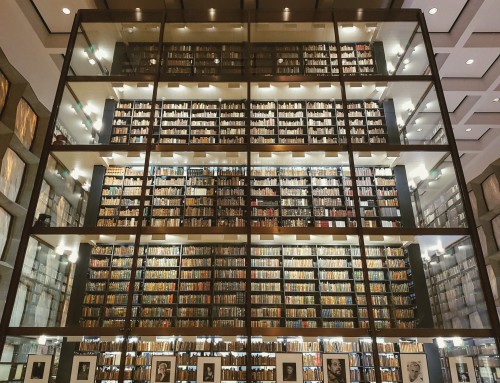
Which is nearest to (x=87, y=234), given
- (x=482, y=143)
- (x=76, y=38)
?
(x=76, y=38)

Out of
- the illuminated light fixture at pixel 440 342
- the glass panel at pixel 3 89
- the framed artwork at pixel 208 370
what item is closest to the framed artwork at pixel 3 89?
the glass panel at pixel 3 89

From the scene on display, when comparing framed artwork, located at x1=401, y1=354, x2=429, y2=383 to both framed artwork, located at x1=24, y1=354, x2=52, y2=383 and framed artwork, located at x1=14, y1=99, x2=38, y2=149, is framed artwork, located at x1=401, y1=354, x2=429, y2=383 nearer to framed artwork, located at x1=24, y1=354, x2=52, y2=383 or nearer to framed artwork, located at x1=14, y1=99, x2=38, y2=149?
framed artwork, located at x1=24, y1=354, x2=52, y2=383

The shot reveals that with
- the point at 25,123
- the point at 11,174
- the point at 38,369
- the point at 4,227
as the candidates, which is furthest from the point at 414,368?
the point at 25,123

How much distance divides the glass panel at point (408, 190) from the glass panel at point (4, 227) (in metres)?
5.99

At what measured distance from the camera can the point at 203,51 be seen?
6520mm

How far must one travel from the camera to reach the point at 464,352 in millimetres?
4949

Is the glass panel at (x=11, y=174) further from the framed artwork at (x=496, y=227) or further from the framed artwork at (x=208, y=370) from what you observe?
the framed artwork at (x=496, y=227)

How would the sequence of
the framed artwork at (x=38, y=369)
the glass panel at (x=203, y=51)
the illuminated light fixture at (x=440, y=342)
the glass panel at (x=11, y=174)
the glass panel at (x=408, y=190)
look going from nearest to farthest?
the framed artwork at (x=38, y=369) < the illuminated light fixture at (x=440, y=342) < the glass panel at (x=408, y=190) < the glass panel at (x=203, y=51) < the glass panel at (x=11, y=174)

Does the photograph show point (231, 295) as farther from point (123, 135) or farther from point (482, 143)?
point (482, 143)

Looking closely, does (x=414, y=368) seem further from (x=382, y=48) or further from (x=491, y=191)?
(x=491, y=191)

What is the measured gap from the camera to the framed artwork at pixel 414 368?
477 centimetres

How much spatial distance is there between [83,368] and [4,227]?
3.23 metres

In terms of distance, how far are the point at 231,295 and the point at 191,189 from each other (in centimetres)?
196

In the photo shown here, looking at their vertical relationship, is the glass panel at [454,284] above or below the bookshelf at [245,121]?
below
